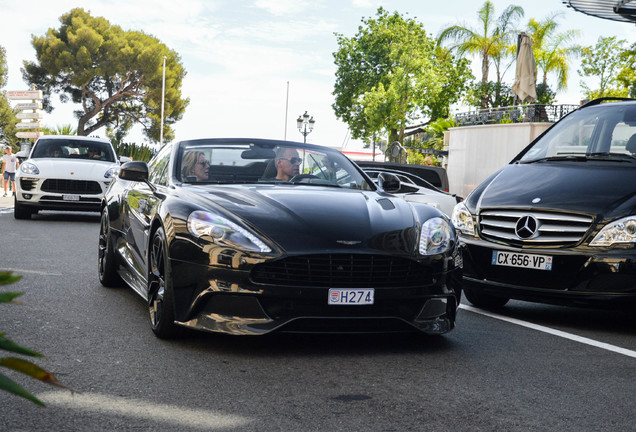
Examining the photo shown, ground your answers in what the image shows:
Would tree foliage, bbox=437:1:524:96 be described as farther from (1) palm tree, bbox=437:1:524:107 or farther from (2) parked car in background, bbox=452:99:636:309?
(2) parked car in background, bbox=452:99:636:309

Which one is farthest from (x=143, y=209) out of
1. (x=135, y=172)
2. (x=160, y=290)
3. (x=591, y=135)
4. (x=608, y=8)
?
(x=608, y=8)

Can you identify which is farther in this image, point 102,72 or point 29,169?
point 102,72

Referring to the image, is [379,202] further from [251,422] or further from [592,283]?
[251,422]

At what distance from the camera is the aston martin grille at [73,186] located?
1570 cm

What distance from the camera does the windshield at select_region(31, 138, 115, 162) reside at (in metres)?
16.7

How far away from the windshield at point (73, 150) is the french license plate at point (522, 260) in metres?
11.9

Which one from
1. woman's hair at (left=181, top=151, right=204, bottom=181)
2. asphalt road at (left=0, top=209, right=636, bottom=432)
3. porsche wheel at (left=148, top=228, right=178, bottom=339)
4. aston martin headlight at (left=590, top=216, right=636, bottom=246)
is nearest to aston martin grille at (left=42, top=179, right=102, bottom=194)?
asphalt road at (left=0, top=209, right=636, bottom=432)

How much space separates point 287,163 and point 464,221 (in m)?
1.58

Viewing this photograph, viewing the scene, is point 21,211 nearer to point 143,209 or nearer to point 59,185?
point 59,185

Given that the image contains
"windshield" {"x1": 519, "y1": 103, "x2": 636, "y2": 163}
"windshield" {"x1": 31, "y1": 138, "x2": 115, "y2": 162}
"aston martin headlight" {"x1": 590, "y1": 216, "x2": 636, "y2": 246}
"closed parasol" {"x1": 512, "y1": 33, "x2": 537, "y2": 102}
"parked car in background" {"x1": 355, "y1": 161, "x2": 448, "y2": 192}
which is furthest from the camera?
"closed parasol" {"x1": 512, "y1": 33, "x2": 537, "y2": 102}

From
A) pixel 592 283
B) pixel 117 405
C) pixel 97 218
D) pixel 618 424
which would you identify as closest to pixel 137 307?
pixel 117 405

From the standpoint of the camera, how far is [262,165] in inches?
246

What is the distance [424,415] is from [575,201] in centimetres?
300

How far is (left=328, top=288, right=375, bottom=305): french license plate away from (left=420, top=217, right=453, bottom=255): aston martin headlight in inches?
18.2
